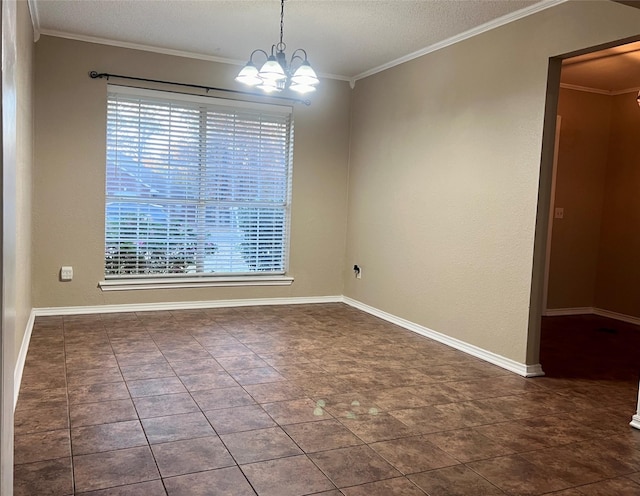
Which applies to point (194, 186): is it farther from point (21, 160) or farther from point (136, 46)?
point (21, 160)

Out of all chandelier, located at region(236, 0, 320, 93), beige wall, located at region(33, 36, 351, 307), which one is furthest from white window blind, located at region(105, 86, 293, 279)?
chandelier, located at region(236, 0, 320, 93)

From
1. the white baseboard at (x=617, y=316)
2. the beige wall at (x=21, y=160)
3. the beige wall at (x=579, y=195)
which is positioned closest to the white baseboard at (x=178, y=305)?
the beige wall at (x=21, y=160)

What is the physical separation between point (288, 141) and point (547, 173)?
112 inches

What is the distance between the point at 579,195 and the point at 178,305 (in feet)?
14.1

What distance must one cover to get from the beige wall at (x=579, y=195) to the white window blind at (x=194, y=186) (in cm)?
283

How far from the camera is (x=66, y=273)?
484cm

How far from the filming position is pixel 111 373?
3.37 m

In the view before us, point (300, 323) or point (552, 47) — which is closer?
point (552, 47)

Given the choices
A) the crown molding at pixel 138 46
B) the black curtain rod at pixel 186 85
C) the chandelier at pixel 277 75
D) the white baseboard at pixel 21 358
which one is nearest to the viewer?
the white baseboard at pixel 21 358

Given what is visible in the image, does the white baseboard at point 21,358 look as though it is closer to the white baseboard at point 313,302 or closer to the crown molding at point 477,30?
the white baseboard at point 313,302

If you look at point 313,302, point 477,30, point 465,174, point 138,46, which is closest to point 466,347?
point 465,174

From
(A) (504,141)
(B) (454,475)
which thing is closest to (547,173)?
(A) (504,141)

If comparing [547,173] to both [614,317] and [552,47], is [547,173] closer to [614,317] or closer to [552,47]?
[552,47]

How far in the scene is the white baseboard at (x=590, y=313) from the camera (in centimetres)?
565
